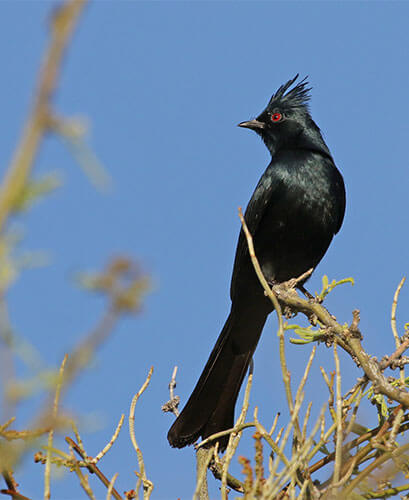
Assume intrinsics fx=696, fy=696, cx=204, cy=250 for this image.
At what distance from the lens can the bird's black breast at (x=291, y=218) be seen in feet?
18.9

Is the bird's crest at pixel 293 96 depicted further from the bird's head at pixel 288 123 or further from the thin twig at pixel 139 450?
the thin twig at pixel 139 450

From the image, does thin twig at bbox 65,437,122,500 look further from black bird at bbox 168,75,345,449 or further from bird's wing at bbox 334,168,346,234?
bird's wing at bbox 334,168,346,234

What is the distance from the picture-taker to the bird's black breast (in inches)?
226

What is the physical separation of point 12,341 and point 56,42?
1.38 ft

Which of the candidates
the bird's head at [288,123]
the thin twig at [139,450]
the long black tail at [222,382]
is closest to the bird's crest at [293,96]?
the bird's head at [288,123]

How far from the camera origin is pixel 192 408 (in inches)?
186

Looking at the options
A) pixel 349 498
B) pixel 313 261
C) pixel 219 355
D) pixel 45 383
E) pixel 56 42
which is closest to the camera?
pixel 56 42

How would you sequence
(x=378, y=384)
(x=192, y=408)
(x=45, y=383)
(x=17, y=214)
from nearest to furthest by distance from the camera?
(x=17, y=214) < (x=45, y=383) < (x=378, y=384) < (x=192, y=408)

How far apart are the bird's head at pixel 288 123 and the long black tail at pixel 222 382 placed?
172 cm

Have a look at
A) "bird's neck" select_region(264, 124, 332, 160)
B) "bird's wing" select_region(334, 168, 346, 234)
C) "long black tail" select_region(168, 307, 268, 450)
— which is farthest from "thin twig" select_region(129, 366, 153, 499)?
"bird's neck" select_region(264, 124, 332, 160)

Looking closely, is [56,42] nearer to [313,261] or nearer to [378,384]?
[378,384]

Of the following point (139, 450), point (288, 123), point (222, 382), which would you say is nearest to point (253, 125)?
point (288, 123)

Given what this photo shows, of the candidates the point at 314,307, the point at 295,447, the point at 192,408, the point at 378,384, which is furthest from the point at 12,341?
the point at 192,408

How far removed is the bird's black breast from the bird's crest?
3.39 feet
